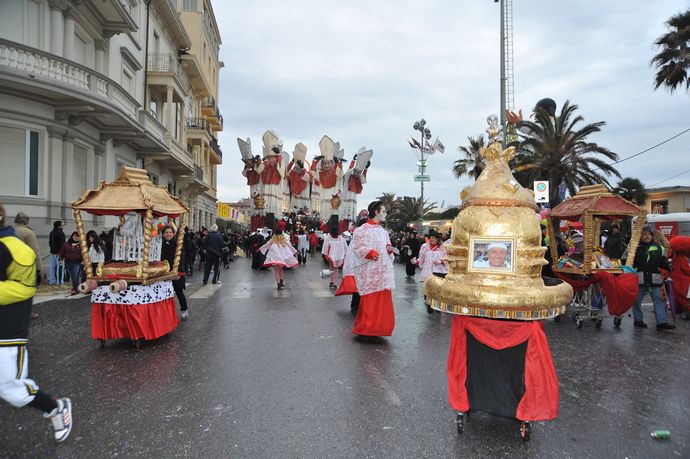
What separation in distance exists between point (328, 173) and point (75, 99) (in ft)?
42.3

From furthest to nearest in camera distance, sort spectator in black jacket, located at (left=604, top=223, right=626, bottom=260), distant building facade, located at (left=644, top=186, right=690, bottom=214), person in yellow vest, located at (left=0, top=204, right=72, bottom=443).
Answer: distant building facade, located at (left=644, top=186, right=690, bottom=214)
spectator in black jacket, located at (left=604, top=223, right=626, bottom=260)
person in yellow vest, located at (left=0, top=204, right=72, bottom=443)

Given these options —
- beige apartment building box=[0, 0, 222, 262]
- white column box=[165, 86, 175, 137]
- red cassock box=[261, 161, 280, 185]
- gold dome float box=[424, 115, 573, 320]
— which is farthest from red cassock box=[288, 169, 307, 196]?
gold dome float box=[424, 115, 573, 320]

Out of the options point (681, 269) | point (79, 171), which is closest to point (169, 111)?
point (79, 171)

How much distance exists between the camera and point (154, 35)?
23.4 metres

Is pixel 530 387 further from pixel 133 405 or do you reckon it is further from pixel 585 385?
pixel 133 405

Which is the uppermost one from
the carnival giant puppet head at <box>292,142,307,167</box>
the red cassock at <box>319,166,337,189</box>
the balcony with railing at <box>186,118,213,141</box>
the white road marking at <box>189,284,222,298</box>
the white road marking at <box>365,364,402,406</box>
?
the balcony with railing at <box>186,118,213,141</box>

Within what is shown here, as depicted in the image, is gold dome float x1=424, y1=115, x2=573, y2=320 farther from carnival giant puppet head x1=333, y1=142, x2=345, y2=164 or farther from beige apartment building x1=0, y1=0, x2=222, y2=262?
carnival giant puppet head x1=333, y1=142, x2=345, y2=164

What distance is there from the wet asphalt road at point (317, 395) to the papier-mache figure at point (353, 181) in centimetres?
1634

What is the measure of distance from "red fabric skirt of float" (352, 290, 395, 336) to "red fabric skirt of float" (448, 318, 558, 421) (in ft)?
9.74

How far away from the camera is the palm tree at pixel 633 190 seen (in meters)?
32.5

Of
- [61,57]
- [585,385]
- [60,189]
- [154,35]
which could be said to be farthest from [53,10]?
[585,385]

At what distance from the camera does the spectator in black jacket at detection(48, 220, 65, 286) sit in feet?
37.8

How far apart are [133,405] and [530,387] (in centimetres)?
352

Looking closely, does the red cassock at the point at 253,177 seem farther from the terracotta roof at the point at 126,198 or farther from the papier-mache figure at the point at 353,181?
the terracotta roof at the point at 126,198
